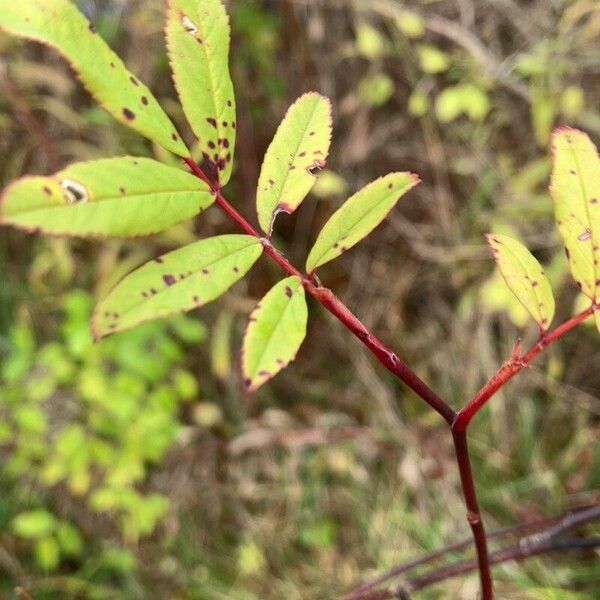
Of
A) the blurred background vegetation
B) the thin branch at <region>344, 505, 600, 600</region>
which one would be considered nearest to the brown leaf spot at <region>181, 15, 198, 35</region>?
the thin branch at <region>344, 505, 600, 600</region>

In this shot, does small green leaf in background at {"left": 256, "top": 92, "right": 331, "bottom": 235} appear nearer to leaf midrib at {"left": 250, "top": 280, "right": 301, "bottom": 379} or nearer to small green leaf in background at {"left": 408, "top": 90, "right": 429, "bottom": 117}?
leaf midrib at {"left": 250, "top": 280, "right": 301, "bottom": 379}

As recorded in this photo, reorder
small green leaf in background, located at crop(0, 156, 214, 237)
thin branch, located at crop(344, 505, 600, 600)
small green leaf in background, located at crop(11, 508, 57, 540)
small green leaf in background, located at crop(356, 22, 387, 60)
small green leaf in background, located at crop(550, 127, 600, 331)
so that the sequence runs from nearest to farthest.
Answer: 1. small green leaf in background, located at crop(0, 156, 214, 237)
2. small green leaf in background, located at crop(550, 127, 600, 331)
3. thin branch, located at crop(344, 505, 600, 600)
4. small green leaf in background, located at crop(11, 508, 57, 540)
5. small green leaf in background, located at crop(356, 22, 387, 60)

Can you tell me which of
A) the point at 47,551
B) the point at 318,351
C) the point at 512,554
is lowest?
the point at 47,551

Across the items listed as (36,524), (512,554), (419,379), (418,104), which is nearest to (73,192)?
(419,379)

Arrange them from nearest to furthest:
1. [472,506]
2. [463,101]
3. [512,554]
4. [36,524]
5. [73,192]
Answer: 1. [73,192]
2. [472,506]
3. [512,554]
4. [36,524]
5. [463,101]

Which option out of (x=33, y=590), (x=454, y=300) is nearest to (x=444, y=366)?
(x=454, y=300)

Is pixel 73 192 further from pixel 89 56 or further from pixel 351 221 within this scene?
pixel 351 221
